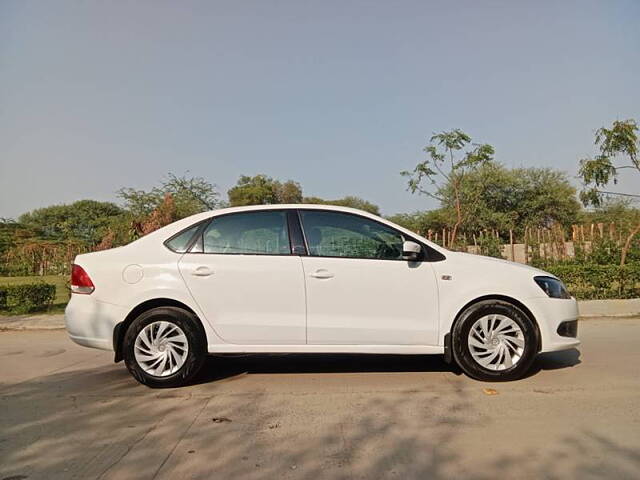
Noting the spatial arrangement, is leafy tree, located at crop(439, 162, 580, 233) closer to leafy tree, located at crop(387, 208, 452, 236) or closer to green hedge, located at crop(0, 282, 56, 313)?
leafy tree, located at crop(387, 208, 452, 236)

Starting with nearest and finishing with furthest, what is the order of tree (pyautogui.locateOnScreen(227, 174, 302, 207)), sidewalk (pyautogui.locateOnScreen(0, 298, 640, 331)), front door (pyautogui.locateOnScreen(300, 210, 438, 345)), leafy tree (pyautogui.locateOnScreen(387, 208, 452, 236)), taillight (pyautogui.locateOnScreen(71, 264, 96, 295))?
front door (pyautogui.locateOnScreen(300, 210, 438, 345)) → taillight (pyautogui.locateOnScreen(71, 264, 96, 295)) → sidewalk (pyautogui.locateOnScreen(0, 298, 640, 331)) → leafy tree (pyautogui.locateOnScreen(387, 208, 452, 236)) → tree (pyautogui.locateOnScreen(227, 174, 302, 207))

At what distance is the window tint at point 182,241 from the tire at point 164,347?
0.62 meters

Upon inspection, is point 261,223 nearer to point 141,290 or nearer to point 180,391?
point 141,290

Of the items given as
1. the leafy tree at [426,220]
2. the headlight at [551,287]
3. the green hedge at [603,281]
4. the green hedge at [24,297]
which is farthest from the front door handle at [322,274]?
the leafy tree at [426,220]

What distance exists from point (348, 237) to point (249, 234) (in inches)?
39.2

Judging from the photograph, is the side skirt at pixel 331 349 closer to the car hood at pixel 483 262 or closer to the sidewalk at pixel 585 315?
the car hood at pixel 483 262

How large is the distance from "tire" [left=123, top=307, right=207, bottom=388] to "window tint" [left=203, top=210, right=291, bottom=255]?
0.76 m

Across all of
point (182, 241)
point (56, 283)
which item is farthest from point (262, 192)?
point (182, 241)

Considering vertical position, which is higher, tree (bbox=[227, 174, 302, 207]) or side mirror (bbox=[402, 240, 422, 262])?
tree (bbox=[227, 174, 302, 207])

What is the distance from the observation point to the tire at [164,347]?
486cm

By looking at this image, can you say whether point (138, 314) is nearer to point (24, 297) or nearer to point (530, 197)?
point (24, 297)

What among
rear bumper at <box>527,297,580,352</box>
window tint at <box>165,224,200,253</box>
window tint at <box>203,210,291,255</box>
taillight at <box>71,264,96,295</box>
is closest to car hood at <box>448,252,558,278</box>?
rear bumper at <box>527,297,580,352</box>

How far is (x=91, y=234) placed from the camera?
58.6 ft

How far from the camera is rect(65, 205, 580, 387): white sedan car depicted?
4863mm
